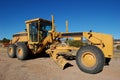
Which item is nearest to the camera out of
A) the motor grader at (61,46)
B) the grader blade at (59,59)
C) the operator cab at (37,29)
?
the motor grader at (61,46)

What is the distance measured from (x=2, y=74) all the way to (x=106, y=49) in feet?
15.3

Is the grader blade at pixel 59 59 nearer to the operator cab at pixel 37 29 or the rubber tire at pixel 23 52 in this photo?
the operator cab at pixel 37 29

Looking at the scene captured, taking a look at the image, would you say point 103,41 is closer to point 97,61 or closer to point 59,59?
point 97,61

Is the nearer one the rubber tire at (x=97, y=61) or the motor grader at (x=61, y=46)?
the rubber tire at (x=97, y=61)

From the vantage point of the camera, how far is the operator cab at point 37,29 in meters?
11.8

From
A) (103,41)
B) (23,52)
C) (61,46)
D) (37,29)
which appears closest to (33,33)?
(37,29)

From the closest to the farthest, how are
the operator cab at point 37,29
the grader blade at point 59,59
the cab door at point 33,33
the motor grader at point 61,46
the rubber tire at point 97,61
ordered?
the rubber tire at point 97,61
the motor grader at point 61,46
the grader blade at point 59,59
the operator cab at point 37,29
the cab door at point 33,33

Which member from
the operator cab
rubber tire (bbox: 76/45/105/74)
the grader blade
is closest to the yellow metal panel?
rubber tire (bbox: 76/45/105/74)

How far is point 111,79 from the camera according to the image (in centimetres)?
661

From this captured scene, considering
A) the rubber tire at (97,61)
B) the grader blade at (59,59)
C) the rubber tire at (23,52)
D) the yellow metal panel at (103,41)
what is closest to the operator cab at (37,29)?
the rubber tire at (23,52)

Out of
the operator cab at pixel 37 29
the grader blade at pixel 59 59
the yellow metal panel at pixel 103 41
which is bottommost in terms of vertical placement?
the grader blade at pixel 59 59

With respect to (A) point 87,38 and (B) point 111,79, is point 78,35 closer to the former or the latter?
(A) point 87,38

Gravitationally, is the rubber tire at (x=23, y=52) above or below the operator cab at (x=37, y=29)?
below

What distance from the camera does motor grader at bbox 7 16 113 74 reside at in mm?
7451
